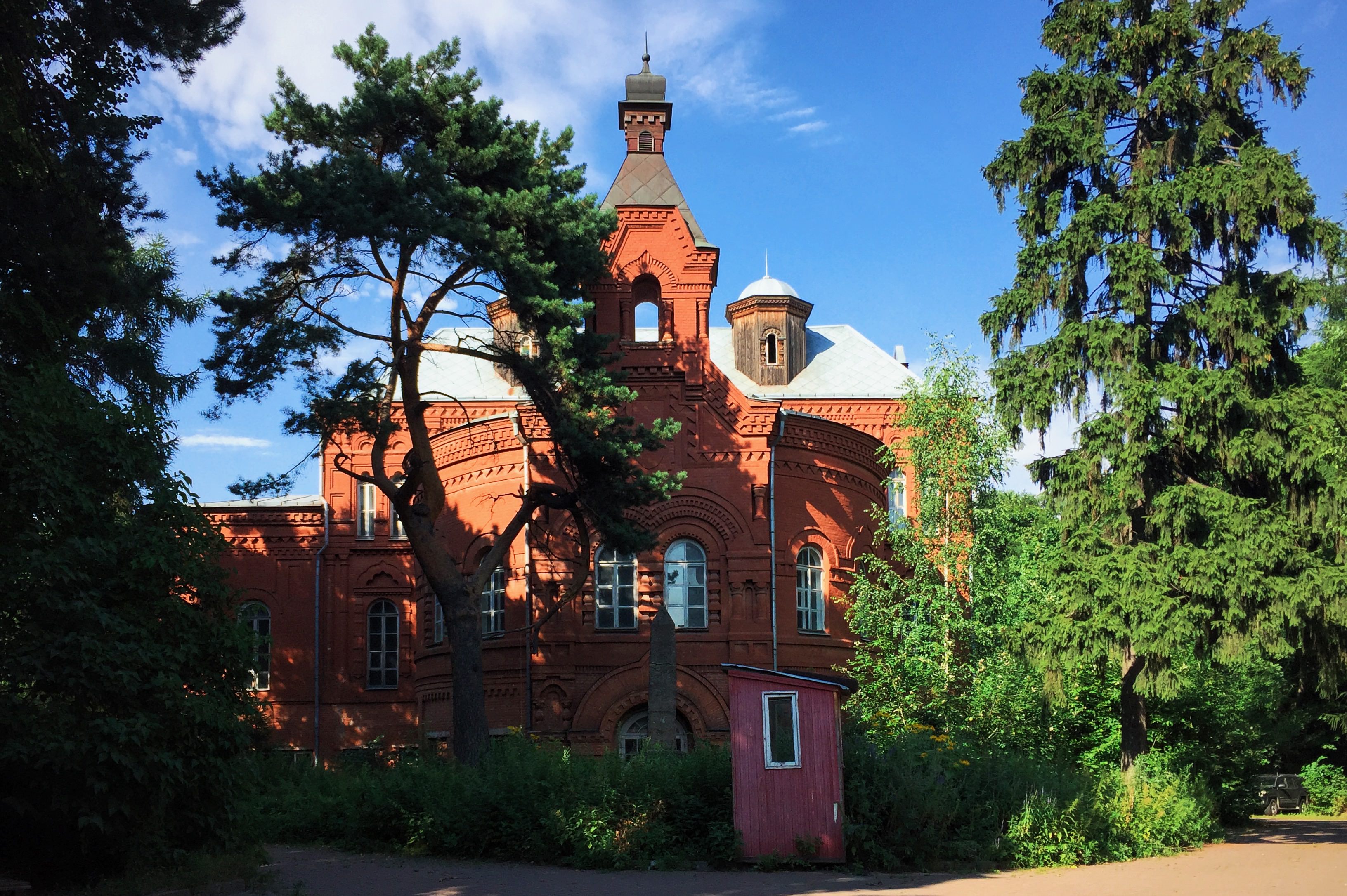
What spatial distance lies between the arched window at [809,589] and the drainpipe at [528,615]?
17.2ft

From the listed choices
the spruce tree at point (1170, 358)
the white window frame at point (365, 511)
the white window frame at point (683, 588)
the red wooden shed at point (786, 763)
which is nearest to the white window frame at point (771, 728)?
the red wooden shed at point (786, 763)

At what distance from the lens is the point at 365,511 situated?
29297 mm

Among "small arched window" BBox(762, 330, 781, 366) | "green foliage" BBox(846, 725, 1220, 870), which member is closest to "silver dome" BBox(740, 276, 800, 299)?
"small arched window" BBox(762, 330, 781, 366)

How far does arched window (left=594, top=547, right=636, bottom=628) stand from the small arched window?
1025 cm

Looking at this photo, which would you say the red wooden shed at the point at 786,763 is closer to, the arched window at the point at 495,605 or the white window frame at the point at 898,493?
the arched window at the point at 495,605

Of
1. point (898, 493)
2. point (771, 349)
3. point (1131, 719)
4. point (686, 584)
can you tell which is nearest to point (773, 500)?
point (686, 584)

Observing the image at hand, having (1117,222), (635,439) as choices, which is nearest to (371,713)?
(635,439)

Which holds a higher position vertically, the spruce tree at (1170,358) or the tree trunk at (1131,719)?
the spruce tree at (1170,358)

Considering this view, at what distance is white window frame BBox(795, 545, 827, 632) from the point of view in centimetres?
2406

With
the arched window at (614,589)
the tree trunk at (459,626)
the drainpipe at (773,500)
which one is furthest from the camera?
the arched window at (614,589)

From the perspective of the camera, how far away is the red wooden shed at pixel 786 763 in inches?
519

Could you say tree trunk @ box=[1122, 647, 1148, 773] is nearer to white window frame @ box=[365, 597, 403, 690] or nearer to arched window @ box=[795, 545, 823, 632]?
arched window @ box=[795, 545, 823, 632]

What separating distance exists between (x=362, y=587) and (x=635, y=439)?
11.8 meters

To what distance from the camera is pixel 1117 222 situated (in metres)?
17.7
